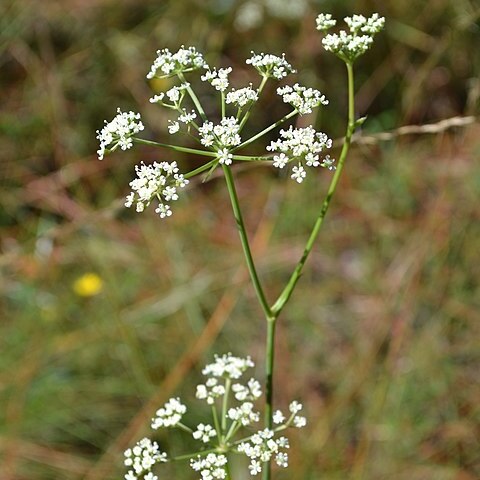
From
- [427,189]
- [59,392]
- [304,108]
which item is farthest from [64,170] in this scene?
[304,108]

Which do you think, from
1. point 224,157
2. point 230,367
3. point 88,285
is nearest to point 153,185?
point 224,157

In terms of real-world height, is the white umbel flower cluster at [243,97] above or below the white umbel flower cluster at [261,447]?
above

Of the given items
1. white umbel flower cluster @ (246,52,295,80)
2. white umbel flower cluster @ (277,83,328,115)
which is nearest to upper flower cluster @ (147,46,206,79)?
white umbel flower cluster @ (246,52,295,80)

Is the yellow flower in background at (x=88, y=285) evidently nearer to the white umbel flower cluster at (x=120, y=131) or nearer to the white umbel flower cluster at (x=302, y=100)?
the white umbel flower cluster at (x=120, y=131)

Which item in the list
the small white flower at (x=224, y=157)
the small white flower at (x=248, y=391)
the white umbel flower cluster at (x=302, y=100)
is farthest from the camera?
the small white flower at (x=248, y=391)

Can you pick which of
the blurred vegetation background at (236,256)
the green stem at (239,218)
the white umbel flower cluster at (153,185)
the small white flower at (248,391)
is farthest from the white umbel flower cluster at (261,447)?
the blurred vegetation background at (236,256)

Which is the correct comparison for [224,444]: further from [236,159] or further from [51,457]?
[51,457]

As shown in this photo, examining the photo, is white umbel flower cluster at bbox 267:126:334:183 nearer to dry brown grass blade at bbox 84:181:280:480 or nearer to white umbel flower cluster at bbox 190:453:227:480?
white umbel flower cluster at bbox 190:453:227:480
